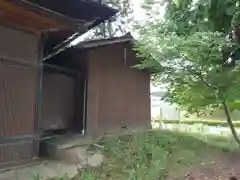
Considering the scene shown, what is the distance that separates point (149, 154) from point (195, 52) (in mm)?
2135

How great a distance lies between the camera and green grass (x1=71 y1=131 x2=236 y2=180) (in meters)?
5.76

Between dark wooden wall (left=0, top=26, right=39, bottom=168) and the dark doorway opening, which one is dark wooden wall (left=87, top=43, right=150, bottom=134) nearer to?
the dark doorway opening

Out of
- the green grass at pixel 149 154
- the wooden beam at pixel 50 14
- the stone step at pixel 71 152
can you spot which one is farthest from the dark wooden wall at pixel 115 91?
the wooden beam at pixel 50 14

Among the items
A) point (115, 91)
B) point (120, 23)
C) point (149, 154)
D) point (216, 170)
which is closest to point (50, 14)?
point (149, 154)

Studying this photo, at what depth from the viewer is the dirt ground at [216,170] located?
585 centimetres

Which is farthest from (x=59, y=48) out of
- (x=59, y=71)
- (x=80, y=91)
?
(x=80, y=91)

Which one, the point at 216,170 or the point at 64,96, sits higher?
the point at 64,96

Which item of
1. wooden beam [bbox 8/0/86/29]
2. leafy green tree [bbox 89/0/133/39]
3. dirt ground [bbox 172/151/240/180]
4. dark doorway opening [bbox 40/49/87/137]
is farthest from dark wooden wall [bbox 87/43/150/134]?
leafy green tree [bbox 89/0/133/39]

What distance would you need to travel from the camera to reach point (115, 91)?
9273 mm

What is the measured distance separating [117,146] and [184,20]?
8.96ft

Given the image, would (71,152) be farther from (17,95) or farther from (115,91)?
(115,91)

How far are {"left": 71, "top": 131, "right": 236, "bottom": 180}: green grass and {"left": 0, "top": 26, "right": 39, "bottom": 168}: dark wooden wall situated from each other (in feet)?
3.60

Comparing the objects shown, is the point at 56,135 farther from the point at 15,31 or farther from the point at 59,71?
the point at 15,31

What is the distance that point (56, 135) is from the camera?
793cm
